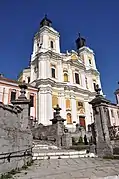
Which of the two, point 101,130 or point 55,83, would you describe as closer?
point 101,130

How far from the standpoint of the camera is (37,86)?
34.8 meters

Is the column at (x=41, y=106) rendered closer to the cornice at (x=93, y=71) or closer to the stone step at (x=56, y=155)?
the cornice at (x=93, y=71)

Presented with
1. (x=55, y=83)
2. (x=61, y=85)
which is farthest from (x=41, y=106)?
(x=61, y=85)

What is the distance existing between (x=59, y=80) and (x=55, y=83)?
2.00 m

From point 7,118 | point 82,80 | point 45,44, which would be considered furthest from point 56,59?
point 7,118

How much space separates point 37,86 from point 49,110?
6.06m

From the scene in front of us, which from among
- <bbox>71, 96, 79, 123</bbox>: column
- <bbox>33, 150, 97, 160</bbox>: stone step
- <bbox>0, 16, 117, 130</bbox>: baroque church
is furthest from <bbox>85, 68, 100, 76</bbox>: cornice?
<bbox>33, 150, 97, 160</bbox>: stone step

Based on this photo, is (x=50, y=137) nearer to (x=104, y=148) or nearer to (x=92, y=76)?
(x=104, y=148)

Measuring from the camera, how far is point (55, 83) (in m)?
36.2

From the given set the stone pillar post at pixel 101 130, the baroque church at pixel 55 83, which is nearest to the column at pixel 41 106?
the baroque church at pixel 55 83

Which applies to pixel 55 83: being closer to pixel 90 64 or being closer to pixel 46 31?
pixel 46 31

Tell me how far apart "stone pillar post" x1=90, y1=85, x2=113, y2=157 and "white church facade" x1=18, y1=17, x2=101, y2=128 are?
21.3 metres

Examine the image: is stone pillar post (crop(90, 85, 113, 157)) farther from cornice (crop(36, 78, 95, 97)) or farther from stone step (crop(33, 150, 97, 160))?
cornice (crop(36, 78, 95, 97))

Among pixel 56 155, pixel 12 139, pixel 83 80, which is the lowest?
pixel 56 155
